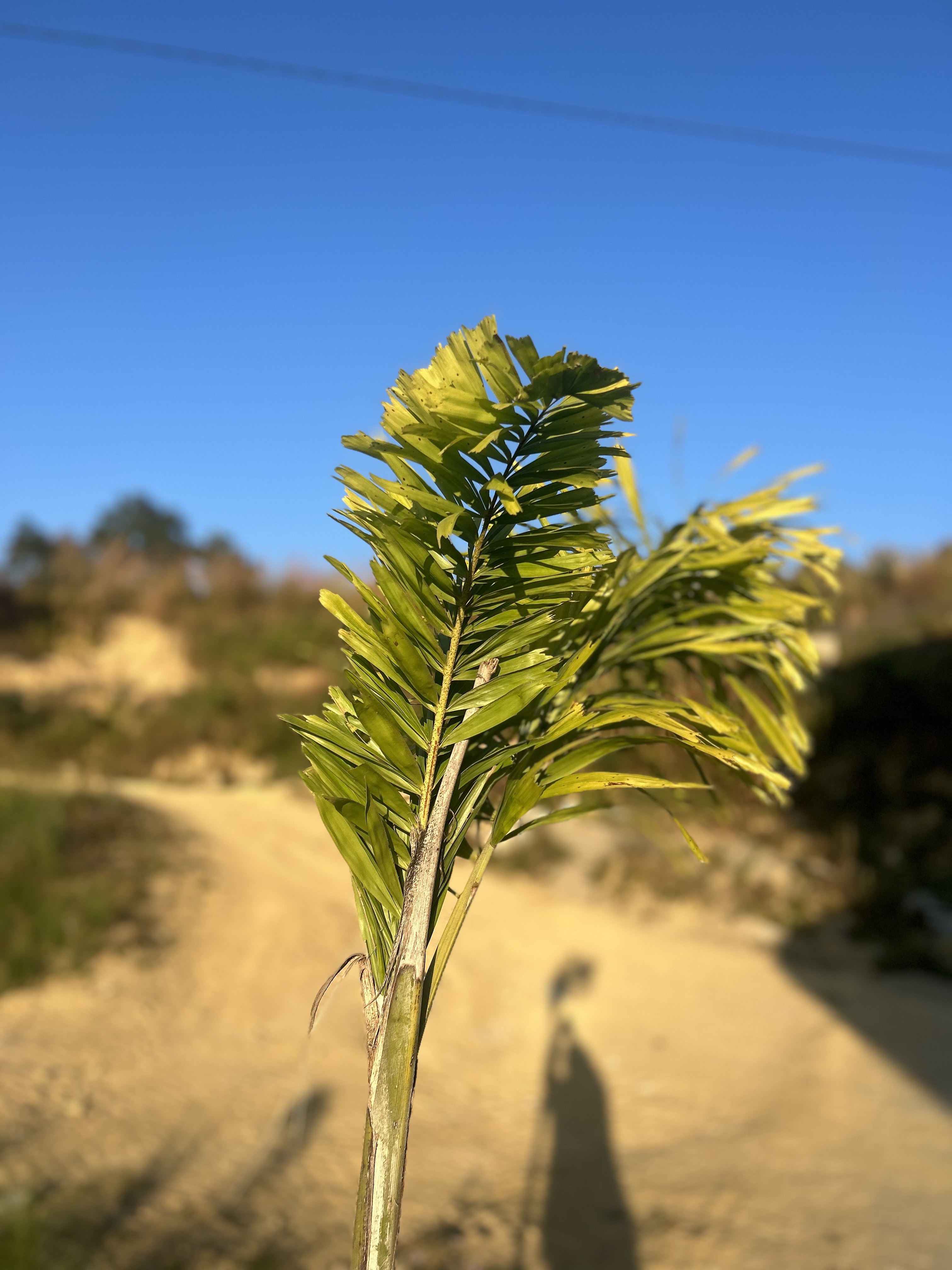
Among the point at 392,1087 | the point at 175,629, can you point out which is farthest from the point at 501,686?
the point at 175,629

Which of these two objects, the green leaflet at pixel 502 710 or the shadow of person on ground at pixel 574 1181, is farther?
the shadow of person on ground at pixel 574 1181

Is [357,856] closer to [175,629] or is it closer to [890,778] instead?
[890,778]

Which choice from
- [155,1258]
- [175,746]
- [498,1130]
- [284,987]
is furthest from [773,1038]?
[175,746]

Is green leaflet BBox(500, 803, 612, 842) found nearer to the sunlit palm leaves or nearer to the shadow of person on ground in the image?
the sunlit palm leaves

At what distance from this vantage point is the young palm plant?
99 cm

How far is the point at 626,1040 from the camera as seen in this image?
5.64 meters

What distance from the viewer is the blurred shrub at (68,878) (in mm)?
5477

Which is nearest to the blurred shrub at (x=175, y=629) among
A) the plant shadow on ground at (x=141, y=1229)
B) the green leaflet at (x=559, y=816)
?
the plant shadow on ground at (x=141, y=1229)

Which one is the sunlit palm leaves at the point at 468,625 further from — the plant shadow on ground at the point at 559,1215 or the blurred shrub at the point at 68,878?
the blurred shrub at the point at 68,878

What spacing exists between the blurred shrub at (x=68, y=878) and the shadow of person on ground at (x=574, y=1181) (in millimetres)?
2942

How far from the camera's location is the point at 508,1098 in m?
5.06

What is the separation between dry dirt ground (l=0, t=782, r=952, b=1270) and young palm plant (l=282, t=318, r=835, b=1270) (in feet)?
9.92

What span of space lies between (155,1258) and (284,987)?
2751 millimetres

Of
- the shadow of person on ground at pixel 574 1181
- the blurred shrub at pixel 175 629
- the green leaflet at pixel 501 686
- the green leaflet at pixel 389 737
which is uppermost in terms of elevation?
the blurred shrub at pixel 175 629
